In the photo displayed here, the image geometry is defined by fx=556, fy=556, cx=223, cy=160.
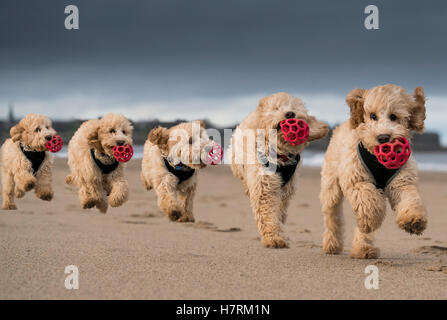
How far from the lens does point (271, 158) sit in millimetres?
6293

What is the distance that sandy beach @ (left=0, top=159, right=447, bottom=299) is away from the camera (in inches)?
175

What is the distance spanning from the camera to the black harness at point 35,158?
767cm

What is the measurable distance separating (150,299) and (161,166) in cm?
300

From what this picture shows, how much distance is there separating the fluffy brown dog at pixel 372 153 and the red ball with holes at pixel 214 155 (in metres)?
1.36

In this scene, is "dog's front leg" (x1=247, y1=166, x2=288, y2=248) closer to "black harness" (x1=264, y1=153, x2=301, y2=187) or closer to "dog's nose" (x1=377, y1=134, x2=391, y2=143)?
"black harness" (x1=264, y1=153, x2=301, y2=187)

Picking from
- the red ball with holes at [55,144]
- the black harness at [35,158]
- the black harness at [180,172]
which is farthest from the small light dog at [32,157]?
the black harness at [180,172]

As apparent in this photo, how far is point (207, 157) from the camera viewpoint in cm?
657

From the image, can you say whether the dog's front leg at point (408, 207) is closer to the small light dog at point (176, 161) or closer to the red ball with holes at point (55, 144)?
the small light dog at point (176, 161)

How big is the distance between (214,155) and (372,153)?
188 cm

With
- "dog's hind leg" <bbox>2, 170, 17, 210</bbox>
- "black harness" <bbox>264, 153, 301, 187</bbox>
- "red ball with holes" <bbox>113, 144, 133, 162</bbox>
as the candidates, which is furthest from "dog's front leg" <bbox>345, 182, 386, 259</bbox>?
"dog's hind leg" <bbox>2, 170, 17, 210</bbox>

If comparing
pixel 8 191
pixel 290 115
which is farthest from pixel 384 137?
pixel 8 191

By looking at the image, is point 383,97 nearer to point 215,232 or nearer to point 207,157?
point 207,157

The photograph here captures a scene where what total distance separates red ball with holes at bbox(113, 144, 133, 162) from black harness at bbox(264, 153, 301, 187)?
5.14ft

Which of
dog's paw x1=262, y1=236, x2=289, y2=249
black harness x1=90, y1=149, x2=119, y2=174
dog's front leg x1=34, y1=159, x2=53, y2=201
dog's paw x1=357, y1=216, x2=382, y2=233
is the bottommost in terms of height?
dog's paw x1=262, y1=236, x2=289, y2=249
